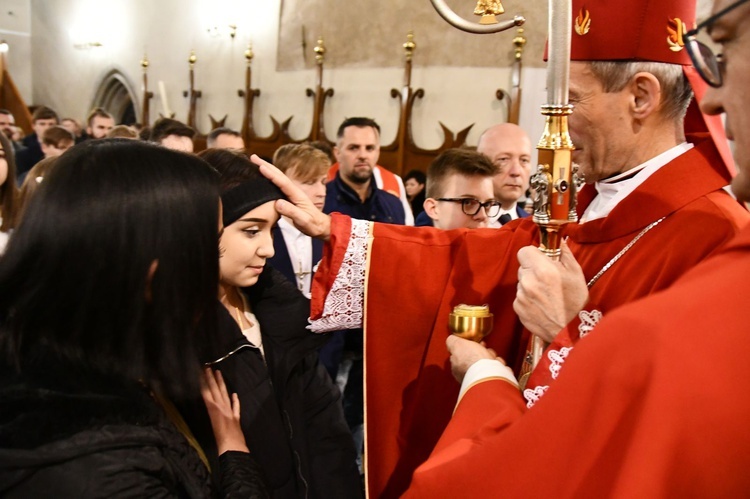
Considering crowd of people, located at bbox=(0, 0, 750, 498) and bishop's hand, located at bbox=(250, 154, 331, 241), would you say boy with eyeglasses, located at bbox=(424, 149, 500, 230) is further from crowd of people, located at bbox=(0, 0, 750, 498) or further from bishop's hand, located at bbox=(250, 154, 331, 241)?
bishop's hand, located at bbox=(250, 154, 331, 241)

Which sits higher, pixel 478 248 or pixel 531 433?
pixel 478 248

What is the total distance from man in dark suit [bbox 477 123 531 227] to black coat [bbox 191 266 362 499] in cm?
201

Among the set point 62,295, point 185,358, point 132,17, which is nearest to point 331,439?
point 185,358

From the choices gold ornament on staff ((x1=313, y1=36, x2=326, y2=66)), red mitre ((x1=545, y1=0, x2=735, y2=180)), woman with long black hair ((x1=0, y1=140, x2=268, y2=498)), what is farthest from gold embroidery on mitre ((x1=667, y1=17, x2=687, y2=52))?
gold ornament on staff ((x1=313, y1=36, x2=326, y2=66))

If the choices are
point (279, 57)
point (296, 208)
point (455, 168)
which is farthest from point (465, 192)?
point (279, 57)

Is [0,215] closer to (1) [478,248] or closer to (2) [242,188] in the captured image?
(2) [242,188]

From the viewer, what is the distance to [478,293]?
6.81ft

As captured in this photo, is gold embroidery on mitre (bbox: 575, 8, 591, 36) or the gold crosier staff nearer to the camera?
the gold crosier staff

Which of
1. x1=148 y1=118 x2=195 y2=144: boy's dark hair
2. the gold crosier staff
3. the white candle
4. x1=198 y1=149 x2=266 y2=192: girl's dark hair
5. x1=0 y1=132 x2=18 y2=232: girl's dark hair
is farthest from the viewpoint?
the white candle

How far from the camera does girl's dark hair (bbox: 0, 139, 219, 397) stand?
3.78 feet

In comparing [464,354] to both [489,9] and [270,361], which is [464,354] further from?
[489,9]

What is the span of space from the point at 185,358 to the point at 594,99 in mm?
1186

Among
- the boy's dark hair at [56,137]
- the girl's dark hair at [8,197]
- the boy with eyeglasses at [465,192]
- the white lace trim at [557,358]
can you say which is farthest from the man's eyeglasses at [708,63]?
the boy's dark hair at [56,137]

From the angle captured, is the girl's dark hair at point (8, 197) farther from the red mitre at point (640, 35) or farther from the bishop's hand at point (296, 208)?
the red mitre at point (640, 35)
